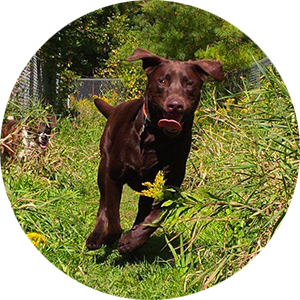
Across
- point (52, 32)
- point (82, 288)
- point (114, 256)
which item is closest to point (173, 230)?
point (114, 256)

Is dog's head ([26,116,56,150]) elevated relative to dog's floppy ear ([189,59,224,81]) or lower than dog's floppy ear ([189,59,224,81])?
lower

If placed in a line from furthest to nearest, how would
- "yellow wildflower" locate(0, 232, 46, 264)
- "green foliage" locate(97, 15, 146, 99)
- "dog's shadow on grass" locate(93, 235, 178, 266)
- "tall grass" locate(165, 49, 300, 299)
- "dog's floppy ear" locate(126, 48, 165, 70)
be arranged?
"green foliage" locate(97, 15, 146, 99) → "dog's shadow on grass" locate(93, 235, 178, 266) → "dog's floppy ear" locate(126, 48, 165, 70) → "yellow wildflower" locate(0, 232, 46, 264) → "tall grass" locate(165, 49, 300, 299)

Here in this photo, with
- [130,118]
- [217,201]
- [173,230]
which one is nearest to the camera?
[217,201]

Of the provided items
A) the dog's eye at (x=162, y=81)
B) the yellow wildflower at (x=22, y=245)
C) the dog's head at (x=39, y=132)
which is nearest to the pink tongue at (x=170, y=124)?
the dog's eye at (x=162, y=81)

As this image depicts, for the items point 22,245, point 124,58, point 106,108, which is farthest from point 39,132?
point 124,58

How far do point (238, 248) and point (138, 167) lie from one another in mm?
1465

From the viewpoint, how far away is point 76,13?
13.7 metres

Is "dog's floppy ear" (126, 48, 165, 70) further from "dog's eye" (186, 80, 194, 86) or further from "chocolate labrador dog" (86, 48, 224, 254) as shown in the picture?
"dog's eye" (186, 80, 194, 86)

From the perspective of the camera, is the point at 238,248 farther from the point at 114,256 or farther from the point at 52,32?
the point at 52,32

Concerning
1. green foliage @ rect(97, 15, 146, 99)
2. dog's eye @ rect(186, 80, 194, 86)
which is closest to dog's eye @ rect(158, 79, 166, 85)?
dog's eye @ rect(186, 80, 194, 86)

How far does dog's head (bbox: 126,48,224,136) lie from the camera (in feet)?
12.0

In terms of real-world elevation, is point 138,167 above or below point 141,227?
above

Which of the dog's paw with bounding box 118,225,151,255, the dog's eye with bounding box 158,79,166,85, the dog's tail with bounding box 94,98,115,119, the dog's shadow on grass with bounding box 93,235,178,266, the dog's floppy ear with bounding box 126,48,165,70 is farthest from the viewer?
the dog's tail with bounding box 94,98,115,119

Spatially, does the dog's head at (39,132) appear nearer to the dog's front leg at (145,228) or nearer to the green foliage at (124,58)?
the dog's front leg at (145,228)
